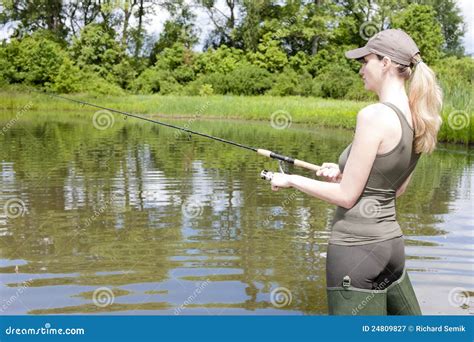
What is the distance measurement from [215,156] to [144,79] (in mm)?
31523

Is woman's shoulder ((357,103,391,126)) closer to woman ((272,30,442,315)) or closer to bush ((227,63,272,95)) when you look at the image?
woman ((272,30,442,315))

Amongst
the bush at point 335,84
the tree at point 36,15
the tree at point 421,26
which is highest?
the tree at point 36,15

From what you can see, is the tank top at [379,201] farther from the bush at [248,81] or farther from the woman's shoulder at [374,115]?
the bush at [248,81]

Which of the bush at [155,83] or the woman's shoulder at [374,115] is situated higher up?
the bush at [155,83]

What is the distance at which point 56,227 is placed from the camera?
8297 mm

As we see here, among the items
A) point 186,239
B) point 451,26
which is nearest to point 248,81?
point 451,26

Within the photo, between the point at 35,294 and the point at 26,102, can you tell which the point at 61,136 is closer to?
the point at 35,294

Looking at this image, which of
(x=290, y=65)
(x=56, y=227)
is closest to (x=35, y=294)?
(x=56, y=227)

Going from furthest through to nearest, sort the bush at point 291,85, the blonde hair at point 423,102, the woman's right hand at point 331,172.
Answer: the bush at point 291,85 < the woman's right hand at point 331,172 < the blonde hair at point 423,102

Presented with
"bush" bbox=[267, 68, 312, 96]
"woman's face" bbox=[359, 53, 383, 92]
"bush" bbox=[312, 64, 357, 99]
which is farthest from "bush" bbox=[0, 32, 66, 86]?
"woman's face" bbox=[359, 53, 383, 92]

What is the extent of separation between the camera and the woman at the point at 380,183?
Result: 10.0 feet

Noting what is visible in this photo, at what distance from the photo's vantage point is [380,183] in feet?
10.2

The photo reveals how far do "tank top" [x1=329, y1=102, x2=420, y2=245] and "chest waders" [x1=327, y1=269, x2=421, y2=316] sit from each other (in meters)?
0.20

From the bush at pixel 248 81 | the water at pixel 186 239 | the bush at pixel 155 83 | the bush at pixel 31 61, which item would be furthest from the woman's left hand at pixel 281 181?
the bush at pixel 31 61
